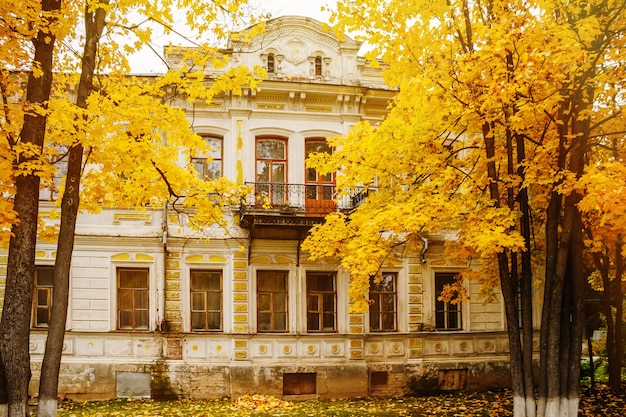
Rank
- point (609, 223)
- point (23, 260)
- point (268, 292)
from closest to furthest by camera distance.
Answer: point (23, 260) → point (609, 223) → point (268, 292)

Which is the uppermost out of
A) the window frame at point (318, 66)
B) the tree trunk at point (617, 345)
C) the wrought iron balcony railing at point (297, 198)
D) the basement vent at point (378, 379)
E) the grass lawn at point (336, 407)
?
the window frame at point (318, 66)

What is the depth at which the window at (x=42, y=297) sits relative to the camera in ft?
48.9

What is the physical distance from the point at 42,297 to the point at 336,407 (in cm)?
783

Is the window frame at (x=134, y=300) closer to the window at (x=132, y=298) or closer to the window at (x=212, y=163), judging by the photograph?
the window at (x=132, y=298)

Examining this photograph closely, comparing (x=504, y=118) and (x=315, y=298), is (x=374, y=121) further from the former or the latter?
(x=504, y=118)

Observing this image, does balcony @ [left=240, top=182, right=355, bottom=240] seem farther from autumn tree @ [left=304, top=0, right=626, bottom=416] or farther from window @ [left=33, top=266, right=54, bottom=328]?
window @ [left=33, top=266, right=54, bottom=328]

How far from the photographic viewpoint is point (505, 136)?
455 inches

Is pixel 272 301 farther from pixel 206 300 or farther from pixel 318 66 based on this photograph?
pixel 318 66

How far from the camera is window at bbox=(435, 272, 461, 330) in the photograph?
55.1 ft

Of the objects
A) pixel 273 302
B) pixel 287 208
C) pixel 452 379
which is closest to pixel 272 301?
pixel 273 302

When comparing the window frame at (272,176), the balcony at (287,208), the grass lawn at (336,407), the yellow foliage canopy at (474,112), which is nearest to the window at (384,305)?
the grass lawn at (336,407)

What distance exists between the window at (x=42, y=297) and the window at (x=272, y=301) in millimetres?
5274

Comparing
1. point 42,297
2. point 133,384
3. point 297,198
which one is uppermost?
point 297,198

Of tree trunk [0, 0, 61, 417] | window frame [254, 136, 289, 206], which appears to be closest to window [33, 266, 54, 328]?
window frame [254, 136, 289, 206]
